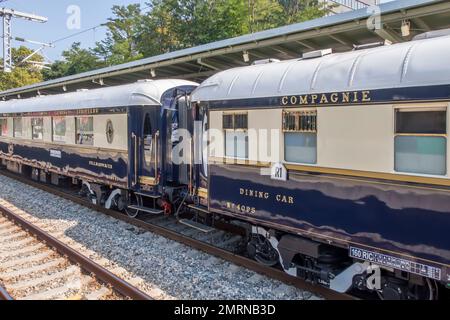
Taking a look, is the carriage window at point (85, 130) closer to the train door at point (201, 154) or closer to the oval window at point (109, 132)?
the oval window at point (109, 132)

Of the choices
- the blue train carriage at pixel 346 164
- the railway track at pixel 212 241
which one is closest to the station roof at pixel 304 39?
the blue train carriage at pixel 346 164

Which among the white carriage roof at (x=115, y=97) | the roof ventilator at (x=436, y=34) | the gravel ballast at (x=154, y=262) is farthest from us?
the white carriage roof at (x=115, y=97)

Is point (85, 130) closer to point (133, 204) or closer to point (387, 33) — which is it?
point (133, 204)

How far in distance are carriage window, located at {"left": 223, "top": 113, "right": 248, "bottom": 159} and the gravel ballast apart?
7.04 ft

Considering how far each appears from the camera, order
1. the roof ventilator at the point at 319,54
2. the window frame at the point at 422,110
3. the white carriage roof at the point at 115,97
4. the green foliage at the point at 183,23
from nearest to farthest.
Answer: the window frame at the point at 422,110 < the roof ventilator at the point at 319,54 < the white carriage roof at the point at 115,97 < the green foliage at the point at 183,23

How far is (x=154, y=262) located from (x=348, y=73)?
5.00 m

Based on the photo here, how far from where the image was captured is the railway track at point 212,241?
20.5ft

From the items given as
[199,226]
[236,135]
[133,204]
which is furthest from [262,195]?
[133,204]

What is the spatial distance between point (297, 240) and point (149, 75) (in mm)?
11132

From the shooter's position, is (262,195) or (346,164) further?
(262,195)

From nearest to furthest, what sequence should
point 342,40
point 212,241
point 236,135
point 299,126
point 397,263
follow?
point 397,263, point 299,126, point 236,135, point 212,241, point 342,40

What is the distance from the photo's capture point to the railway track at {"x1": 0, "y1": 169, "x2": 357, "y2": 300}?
6.25m

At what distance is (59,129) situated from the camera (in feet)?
44.1
